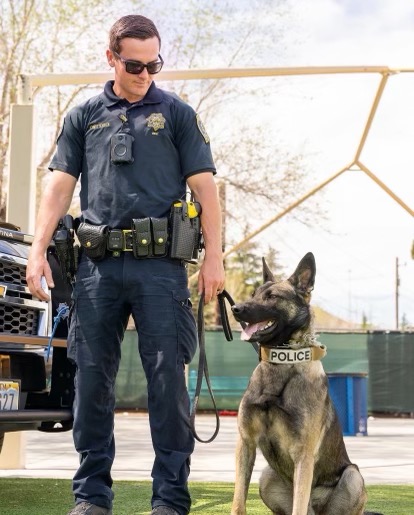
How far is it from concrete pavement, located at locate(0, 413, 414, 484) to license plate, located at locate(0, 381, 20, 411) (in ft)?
10.4

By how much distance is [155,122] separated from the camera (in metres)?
4.41

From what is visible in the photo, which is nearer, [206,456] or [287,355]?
[287,355]

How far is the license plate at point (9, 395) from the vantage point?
5090mm

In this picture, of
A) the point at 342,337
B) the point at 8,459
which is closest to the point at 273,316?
the point at 8,459

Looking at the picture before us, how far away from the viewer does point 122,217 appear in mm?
4332

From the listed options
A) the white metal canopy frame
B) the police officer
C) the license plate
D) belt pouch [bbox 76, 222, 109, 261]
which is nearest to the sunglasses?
the police officer

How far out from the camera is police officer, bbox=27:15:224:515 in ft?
14.2

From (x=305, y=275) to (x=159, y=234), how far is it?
110cm

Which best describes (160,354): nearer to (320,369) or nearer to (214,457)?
(320,369)

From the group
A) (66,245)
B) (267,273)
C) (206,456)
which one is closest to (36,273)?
(66,245)

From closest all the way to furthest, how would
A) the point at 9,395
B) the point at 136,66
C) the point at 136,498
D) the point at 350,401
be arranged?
the point at 136,66 → the point at 9,395 → the point at 136,498 → the point at 350,401

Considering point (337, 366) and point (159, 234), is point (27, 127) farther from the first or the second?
point (337, 366)

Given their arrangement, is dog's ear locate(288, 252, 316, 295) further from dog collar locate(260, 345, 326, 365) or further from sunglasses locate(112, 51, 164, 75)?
sunglasses locate(112, 51, 164, 75)

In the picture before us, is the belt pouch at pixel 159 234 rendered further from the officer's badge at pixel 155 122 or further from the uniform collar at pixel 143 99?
the uniform collar at pixel 143 99
